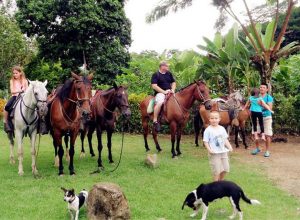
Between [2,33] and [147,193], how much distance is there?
61.9ft

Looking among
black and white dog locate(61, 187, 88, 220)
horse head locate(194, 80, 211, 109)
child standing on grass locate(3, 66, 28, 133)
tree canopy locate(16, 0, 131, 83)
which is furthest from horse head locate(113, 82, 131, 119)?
tree canopy locate(16, 0, 131, 83)

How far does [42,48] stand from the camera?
24.8 meters

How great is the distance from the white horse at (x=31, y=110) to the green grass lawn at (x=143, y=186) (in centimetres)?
98

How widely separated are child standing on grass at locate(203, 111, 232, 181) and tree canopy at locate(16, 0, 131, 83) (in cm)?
1757

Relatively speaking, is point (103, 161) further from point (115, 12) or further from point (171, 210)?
point (115, 12)

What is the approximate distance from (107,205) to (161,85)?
6.19 meters

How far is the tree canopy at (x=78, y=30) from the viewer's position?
76.5 ft

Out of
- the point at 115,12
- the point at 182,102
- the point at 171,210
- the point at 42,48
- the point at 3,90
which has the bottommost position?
the point at 171,210

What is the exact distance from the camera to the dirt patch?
356 inches

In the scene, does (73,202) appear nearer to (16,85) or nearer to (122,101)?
(122,101)

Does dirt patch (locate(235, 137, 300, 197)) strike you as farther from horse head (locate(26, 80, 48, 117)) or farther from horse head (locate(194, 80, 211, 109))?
horse head (locate(26, 80, 48, 117))

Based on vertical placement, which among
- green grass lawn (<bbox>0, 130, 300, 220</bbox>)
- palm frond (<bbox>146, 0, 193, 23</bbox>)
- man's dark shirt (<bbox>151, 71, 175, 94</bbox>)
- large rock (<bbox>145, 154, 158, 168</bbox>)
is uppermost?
palm frond (<bbox>146, 0, 193, 23</bbox>)

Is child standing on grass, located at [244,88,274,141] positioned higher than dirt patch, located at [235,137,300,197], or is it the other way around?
child standing on grass, located at [244,88,274,141]

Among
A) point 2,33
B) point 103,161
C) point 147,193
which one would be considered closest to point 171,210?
point 147,193
